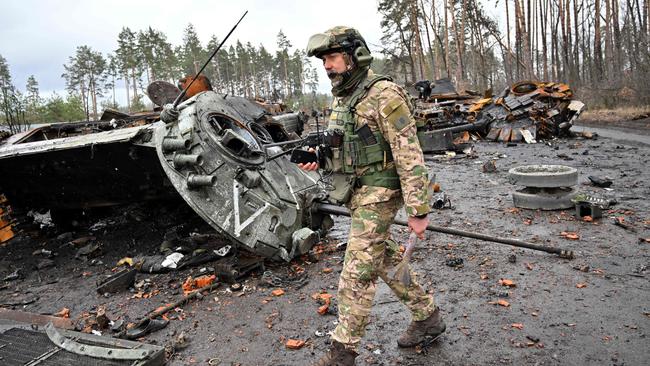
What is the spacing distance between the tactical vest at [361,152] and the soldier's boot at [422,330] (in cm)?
104

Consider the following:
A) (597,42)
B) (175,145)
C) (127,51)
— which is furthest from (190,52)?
(175,145)

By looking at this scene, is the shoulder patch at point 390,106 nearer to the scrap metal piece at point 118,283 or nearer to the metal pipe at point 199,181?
the metal pipe at point 199,181

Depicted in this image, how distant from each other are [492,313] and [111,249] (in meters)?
5.26

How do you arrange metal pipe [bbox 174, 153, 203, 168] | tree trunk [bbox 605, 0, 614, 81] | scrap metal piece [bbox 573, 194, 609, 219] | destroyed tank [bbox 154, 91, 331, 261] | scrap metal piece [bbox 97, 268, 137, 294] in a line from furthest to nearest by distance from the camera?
tree trunk [bbox 605, 0, 614, 81] → scrap metal piece [bbox 573, 194, 609, 219] → scrap metal piece [bbox 97, 268, 137, 294] → metal pipe [bbox 174, 153, 203, 168] → destroyed tank [bbox 154, 91, 331, 261]

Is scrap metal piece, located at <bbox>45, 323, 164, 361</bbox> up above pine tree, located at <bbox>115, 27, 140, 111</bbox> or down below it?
below

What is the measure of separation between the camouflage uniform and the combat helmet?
0.46 feet

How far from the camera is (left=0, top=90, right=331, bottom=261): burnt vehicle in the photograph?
4.71m

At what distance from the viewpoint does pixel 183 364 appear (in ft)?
10.9

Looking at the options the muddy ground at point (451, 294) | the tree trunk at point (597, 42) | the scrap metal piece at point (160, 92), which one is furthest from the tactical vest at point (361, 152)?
the tree trunk at point (597, 42)

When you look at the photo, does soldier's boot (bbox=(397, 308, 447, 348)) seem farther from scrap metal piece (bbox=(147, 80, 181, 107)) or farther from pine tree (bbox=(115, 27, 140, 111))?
pine tree (bbox=(115, 27, 140, 111))

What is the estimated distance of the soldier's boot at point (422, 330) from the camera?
3.17 m

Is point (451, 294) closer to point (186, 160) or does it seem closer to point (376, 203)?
point (376, 203)

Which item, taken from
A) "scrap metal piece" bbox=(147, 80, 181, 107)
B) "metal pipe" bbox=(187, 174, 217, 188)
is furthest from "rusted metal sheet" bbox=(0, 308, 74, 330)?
"scrap metal piece" bbox=(147, 80, 181, 107)

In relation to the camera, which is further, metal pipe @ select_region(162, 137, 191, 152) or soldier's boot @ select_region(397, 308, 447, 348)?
metal pipe @ select_region(162, 137, 191, 152)
